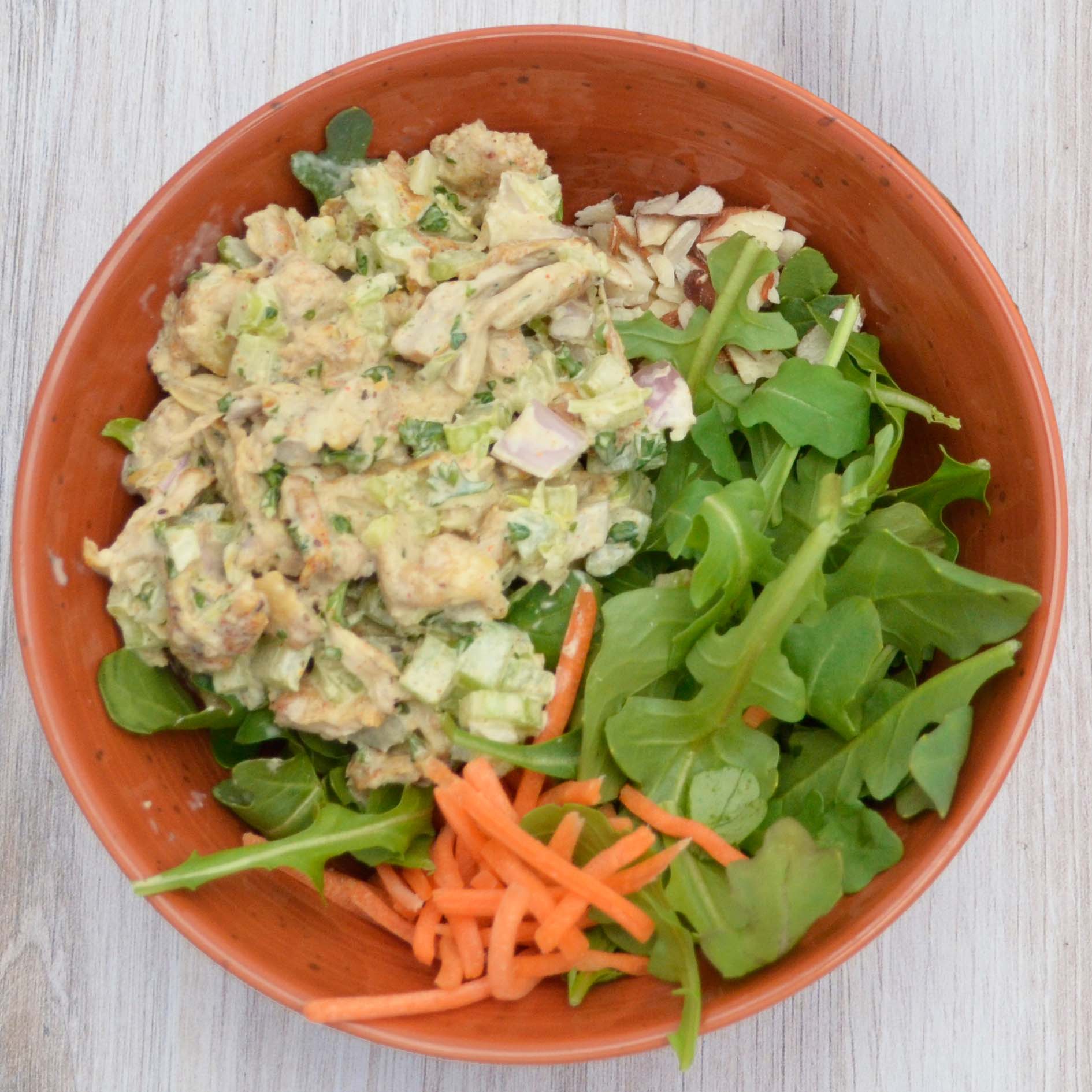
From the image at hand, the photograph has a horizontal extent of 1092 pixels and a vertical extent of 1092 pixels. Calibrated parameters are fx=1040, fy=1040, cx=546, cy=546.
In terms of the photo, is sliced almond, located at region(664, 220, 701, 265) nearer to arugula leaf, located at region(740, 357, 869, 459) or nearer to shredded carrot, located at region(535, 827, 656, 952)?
arugula leaf, located at region(740, 357, 869, 459)

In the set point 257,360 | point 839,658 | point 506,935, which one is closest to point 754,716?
point 839,658

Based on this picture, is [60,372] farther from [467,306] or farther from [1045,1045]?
A: [1045,1045]

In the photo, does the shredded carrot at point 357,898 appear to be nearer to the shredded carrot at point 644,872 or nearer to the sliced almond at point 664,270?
the shredded carrot at point 644,872


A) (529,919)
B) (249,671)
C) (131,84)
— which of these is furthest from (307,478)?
(131,84)

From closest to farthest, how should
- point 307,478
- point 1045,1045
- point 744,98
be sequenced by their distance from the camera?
1. point 307,478
2. point 744,98
3. point 1045,1045

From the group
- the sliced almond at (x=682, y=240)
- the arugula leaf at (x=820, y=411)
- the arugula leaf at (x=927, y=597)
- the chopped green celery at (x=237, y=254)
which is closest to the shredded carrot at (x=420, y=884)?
the arugula leaf at (x=927, y=597)

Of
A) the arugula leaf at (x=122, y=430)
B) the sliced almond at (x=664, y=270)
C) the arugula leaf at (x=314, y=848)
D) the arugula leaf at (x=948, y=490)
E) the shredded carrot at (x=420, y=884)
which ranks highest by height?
the sliced almond at (x=664, y=270)
